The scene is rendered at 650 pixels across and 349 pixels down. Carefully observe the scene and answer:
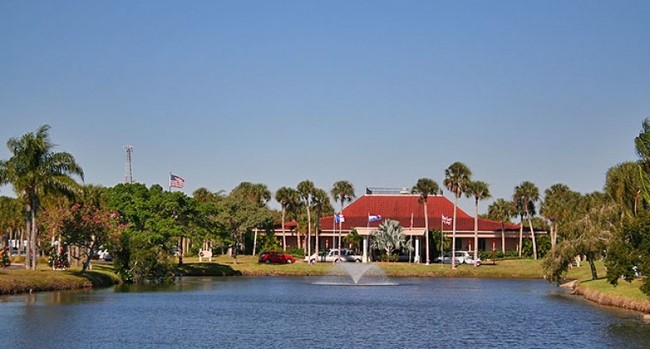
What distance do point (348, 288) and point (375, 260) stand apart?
41644 millimetres

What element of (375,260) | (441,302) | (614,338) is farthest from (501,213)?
(614,338)

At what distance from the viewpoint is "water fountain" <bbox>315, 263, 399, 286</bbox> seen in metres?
90.8

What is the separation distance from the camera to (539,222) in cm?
16375

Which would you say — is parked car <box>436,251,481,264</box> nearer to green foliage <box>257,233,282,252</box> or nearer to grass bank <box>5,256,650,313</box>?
grass bank <box>5,256,650,313</box>

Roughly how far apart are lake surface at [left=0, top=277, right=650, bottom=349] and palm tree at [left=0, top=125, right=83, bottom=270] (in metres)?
8.61

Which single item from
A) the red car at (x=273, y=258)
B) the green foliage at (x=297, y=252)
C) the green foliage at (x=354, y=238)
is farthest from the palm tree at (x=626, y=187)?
the green foliage at (x=297, y=252)

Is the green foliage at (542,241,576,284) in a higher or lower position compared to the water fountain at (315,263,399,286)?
higher

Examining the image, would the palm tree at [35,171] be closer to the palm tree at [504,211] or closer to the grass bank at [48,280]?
the grass bank at [48,280]

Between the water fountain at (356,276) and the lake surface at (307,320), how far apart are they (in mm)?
14133

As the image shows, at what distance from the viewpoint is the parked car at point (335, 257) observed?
120438 mm

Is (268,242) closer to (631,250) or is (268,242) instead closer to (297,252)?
(297,252)

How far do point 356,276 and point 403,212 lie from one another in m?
43.9

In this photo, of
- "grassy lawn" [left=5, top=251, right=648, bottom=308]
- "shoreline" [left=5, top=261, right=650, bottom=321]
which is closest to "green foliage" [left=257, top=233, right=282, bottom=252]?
"grassy lawn" [left=5, top=251, right=648, bottom=308]

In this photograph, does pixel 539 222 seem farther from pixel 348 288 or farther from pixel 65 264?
pixel 65 264
